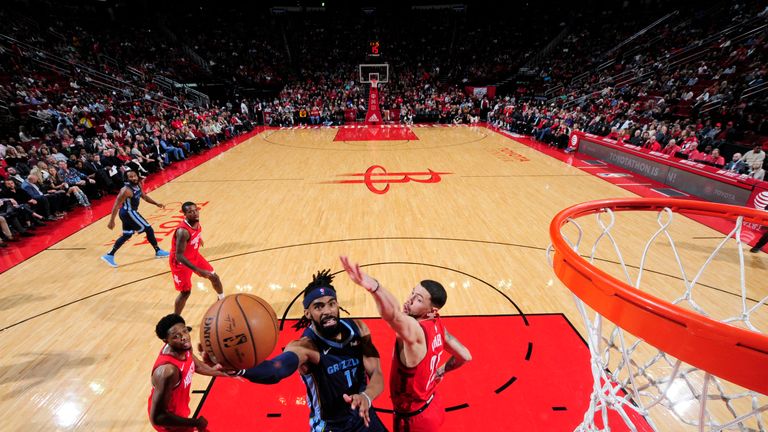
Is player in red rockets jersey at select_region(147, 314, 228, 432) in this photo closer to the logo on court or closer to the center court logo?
the logo on court

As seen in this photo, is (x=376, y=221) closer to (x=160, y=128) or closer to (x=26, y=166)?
(x=26, y=166)

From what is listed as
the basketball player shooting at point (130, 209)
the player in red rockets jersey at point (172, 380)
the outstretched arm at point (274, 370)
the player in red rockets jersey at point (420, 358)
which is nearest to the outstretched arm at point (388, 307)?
the player in red rockets jersey at point (420, 358)

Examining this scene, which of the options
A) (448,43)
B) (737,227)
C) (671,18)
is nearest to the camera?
(737,227)

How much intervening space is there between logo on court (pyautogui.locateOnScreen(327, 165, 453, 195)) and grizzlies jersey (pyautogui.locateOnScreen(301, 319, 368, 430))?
286 inches

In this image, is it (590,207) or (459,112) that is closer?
(590,207)

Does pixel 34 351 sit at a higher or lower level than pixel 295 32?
lower

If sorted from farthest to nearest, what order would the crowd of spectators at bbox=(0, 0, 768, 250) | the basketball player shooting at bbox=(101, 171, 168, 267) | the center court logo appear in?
the crowd of spectators at bbox=(0, 0, 768, 250), the center court logo, the basketball player shooting at bbox=(101, 171, 168, 267)

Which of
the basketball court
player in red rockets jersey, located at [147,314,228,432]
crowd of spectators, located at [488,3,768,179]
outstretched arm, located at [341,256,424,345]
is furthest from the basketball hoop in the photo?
crowd of spectators, located at [488,3,768,179]

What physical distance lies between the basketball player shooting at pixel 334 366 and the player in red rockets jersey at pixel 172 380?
0.71m

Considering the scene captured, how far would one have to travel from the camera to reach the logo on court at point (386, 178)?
9.79 m

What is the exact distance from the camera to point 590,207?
2781mm

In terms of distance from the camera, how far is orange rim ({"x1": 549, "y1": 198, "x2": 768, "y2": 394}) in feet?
4.36

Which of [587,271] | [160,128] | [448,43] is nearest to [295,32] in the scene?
[448,43]

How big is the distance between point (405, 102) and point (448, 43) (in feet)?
38.1
